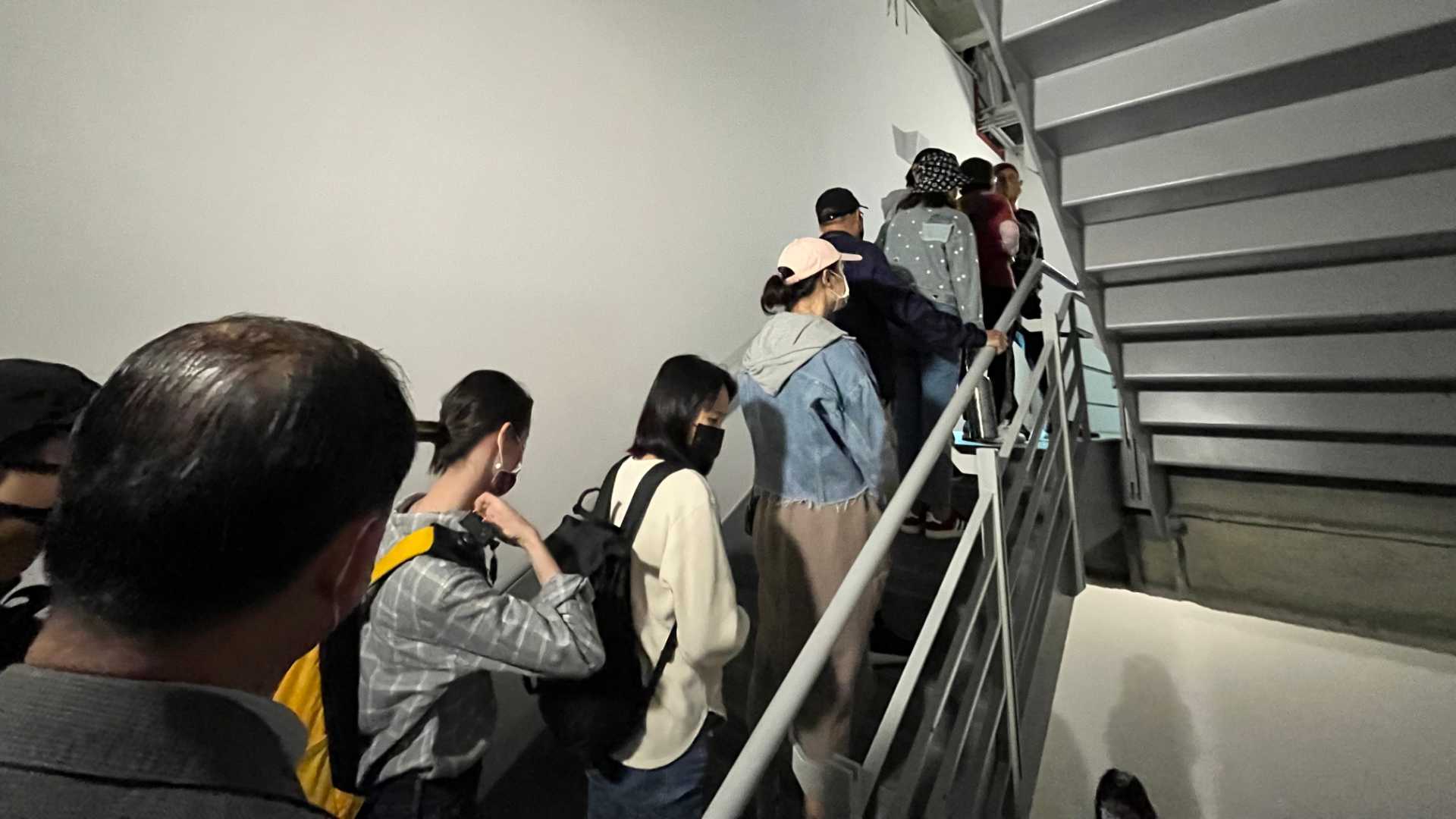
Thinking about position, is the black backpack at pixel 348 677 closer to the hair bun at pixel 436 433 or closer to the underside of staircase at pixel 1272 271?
the hair bun at pixel 436 433

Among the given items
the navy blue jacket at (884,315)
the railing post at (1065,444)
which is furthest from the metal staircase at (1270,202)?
the navy blue jacket at (884,315)

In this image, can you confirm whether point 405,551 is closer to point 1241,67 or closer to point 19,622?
point 19,622

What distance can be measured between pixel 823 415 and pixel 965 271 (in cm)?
87

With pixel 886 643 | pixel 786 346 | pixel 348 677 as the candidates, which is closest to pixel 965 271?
pixel 786 346

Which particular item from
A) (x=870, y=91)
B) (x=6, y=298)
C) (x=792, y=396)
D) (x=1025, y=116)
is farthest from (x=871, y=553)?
(x=870, y=91)

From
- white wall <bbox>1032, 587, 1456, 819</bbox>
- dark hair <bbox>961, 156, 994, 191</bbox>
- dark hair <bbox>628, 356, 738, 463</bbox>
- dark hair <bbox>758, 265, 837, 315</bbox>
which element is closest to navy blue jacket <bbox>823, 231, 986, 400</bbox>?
dark hair <bbox>758, 265, 837, 315</bbox>

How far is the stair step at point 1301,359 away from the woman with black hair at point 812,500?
130 centimetres

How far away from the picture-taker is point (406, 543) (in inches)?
32.1

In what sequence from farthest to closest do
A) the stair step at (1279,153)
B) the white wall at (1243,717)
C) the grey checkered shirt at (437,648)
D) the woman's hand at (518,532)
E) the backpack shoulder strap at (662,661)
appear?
the white wall at (1243,717) < the stair step at (1279,153) < the backpack shoulder strap at (662,661) < the woman's hand at (518,532) < the grey checkered shirt at (437,648)

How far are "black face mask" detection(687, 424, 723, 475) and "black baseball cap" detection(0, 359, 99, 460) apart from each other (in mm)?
833

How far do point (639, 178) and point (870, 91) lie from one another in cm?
212

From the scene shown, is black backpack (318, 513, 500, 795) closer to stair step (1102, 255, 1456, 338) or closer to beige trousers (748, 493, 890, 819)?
beige trousers (748, 493, 890, 819)

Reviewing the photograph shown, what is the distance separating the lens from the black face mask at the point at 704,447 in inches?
43.7

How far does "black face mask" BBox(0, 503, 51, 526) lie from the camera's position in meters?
0.67
